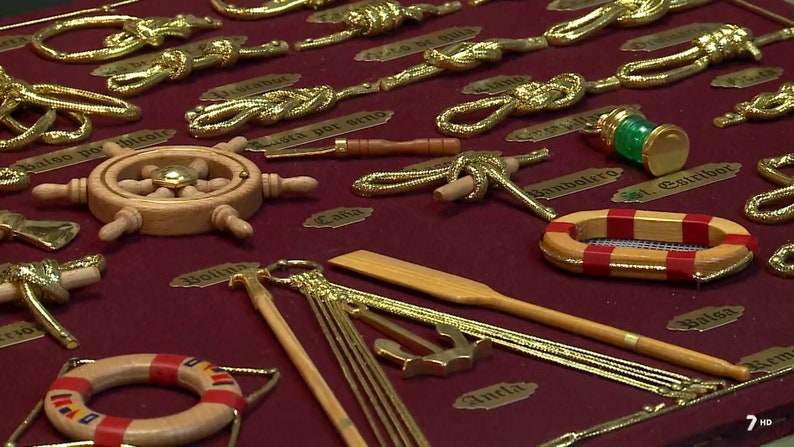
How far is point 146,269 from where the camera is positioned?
3.05 meters

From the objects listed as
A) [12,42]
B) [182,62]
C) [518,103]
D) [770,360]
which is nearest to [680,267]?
[770,360]

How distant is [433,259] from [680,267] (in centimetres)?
40

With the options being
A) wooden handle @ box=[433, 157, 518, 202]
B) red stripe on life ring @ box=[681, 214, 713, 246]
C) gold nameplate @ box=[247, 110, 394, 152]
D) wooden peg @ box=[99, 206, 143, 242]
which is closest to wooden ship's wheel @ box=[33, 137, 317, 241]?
wooden peg @ box=[99, 206, 143, 242]

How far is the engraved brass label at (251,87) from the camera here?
144 inches

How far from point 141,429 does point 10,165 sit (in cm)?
101

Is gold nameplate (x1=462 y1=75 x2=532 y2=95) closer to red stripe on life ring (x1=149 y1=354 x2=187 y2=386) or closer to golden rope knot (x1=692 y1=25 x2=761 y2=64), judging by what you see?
golden rope knot (x1=692 y1=25 x2=761 y2=64)

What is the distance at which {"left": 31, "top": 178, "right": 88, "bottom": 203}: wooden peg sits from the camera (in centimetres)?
320

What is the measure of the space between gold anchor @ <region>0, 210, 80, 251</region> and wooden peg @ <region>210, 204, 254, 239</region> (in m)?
0.24

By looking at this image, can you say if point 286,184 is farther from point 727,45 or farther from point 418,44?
point 727,45

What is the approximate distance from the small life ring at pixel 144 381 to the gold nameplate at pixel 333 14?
140 cm

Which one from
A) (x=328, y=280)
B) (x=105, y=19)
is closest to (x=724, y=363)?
(x=328, y=280)

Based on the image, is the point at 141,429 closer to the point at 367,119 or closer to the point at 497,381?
the point at 497,381

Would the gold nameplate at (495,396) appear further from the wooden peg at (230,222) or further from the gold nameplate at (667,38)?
the gold nameplate at (667,38)

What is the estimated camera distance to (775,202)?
3258mm
